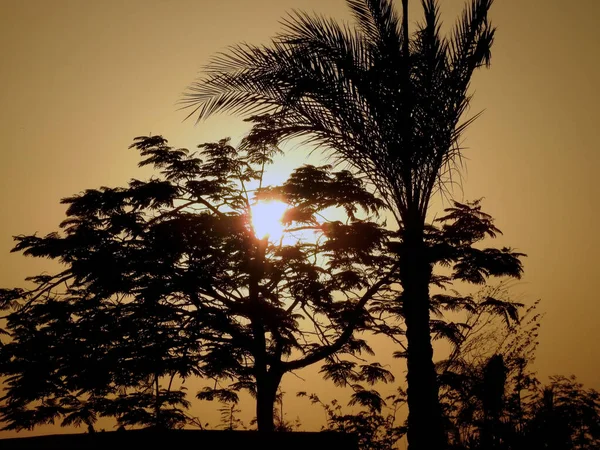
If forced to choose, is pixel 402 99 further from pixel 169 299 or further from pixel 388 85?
pixel 169 299

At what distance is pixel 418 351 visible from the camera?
891 centimetres

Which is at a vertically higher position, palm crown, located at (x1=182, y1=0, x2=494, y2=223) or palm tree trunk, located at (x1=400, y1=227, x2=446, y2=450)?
palm crown, located at (x1=182, y1=0, x2=494, y2=223)

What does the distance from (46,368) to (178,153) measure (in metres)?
6.30

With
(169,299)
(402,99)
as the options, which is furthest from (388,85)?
(169,299)

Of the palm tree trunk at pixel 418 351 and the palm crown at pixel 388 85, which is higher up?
the palm crown at pixel 388 85

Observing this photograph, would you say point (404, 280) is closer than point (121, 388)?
Yes

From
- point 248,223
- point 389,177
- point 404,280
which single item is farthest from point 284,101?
point 248,223

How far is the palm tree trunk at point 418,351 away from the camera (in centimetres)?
876

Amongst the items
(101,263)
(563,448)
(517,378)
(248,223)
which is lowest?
(563,448)

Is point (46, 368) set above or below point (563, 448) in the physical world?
above

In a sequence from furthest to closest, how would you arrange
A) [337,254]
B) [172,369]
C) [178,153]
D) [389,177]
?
1. [178,153]
2. [337,254]
3. [172,369]
4. [389,177]

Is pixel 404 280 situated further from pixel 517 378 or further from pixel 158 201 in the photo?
pixel 158 201

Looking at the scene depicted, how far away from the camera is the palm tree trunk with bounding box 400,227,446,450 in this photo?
345 inches

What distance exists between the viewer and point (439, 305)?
1500 cm
